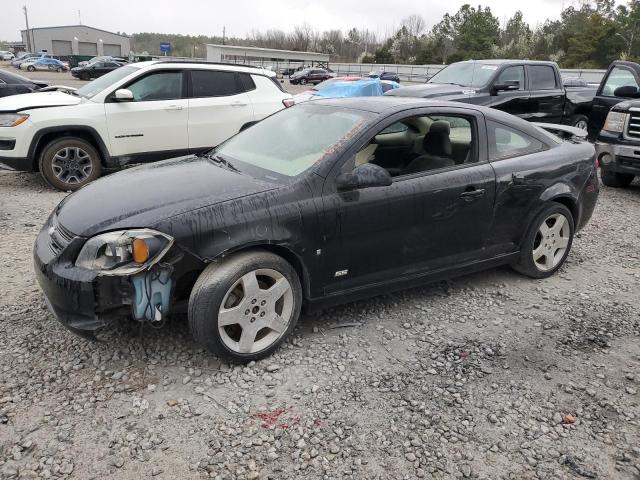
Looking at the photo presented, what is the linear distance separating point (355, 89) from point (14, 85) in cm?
744

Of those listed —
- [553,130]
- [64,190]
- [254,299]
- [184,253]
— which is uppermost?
[553,130]

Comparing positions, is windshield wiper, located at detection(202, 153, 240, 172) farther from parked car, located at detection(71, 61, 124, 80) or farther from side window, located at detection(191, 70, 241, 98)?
parked car, located at detection(71, 61, 124, 80)

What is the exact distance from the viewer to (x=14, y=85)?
1116cm

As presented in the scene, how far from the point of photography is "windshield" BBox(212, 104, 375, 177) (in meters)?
3.57

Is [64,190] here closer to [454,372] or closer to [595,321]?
[454,372]

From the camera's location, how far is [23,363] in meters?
3.16

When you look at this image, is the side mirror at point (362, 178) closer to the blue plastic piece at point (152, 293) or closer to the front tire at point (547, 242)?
the blue plastic piece at point (152, 293)

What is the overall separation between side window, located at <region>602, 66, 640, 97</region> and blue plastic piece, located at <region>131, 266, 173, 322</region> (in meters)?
9.05

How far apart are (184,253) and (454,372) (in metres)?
1.79

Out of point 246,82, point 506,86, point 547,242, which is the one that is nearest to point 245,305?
point 547,242

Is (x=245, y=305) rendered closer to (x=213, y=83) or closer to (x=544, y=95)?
(x=213, y=83)

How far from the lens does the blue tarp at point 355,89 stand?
40.9 ft

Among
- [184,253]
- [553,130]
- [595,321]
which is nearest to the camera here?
[184,253]

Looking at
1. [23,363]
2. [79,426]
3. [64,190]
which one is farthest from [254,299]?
[64,190]
